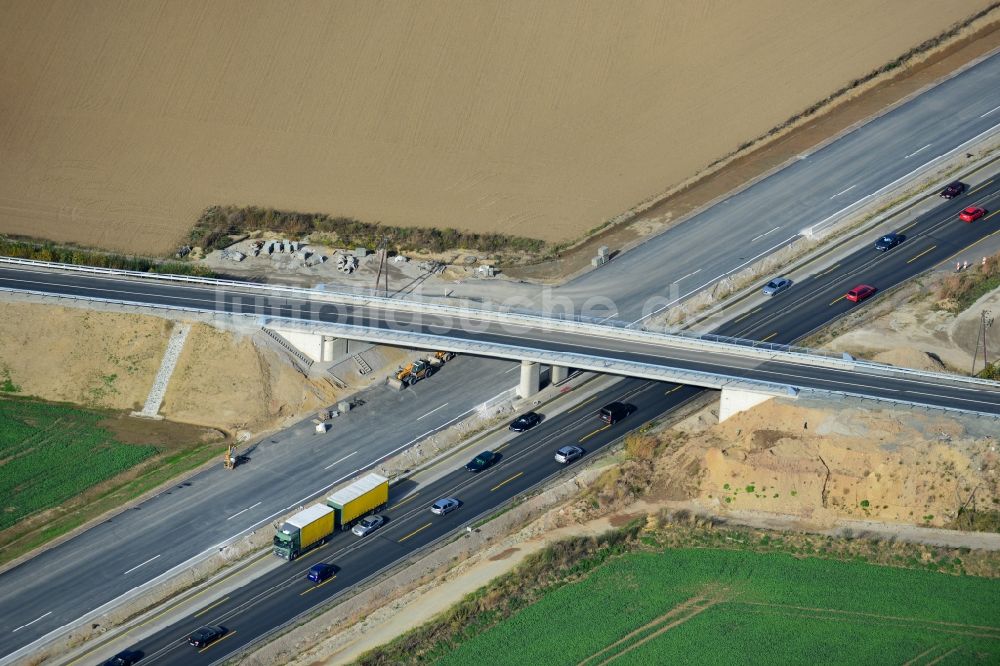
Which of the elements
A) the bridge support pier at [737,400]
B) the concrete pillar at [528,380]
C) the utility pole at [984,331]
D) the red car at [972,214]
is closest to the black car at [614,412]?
the concrete pillar at [528,380]

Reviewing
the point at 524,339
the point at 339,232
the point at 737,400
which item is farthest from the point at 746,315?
the point at 339,232

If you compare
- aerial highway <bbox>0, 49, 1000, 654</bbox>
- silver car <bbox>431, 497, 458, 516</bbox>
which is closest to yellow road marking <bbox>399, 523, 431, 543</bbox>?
silver car <bbox>431, 497, 458, 516</bbox>

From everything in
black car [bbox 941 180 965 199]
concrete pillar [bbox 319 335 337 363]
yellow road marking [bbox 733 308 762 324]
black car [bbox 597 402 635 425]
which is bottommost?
black car [bbox 597 402 635 425]

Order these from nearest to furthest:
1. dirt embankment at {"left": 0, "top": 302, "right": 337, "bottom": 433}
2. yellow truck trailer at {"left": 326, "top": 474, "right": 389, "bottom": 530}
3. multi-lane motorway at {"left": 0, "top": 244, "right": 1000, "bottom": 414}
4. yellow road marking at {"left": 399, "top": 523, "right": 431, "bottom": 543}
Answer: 1. yellow truck trailer at {"left": 326, "top": 474, "right": 389, "bottom": 530}
2. yellow road marking at {"left": 399, "top": 523, "right": 431, "bottom": 543}
3. multi-lane motorway at {"left": 0, "top": 244, "right": 1000, "bottom": 414}
4. dirt embankment at {"left": 0, "top": 302, "right": 337, "bottom": 433}

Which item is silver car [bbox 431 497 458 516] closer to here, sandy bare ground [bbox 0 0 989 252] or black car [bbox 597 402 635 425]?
black car [bbox 597 402 635 425]

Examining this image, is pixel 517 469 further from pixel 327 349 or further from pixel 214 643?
pixel 214 643

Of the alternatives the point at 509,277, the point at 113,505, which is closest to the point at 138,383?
the point at 113,505
